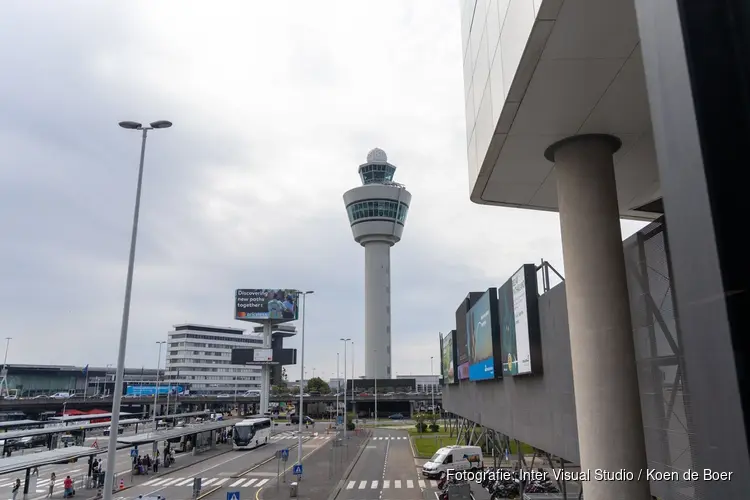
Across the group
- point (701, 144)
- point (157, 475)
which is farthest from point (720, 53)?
point (157, 475)

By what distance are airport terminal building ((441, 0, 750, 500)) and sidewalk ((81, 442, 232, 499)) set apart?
29.9 metres

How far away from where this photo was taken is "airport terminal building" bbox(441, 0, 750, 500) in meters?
3.60

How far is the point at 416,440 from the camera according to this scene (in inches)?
2566

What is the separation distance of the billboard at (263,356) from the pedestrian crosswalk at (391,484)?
192 ft

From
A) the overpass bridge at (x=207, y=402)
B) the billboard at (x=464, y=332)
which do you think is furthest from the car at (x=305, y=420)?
the billboard at (x=464, y=332)

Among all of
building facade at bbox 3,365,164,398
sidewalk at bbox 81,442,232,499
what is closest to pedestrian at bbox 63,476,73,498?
sidewalk at bbox 81,442,232,499

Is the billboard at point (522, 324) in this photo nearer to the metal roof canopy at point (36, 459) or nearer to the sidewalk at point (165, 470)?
the metal roof canopy at point (36, 459)

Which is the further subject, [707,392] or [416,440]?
[416,440]

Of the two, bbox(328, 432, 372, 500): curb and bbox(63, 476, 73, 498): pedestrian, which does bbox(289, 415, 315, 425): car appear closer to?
bbox(328, 432, 372, 500): curb

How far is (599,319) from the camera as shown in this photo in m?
11.4

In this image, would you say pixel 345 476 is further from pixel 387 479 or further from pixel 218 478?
pixel 218 478

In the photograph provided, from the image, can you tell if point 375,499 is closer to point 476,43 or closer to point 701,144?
point 476,43

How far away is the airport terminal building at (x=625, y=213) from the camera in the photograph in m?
3.60

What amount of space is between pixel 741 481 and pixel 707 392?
58cm
